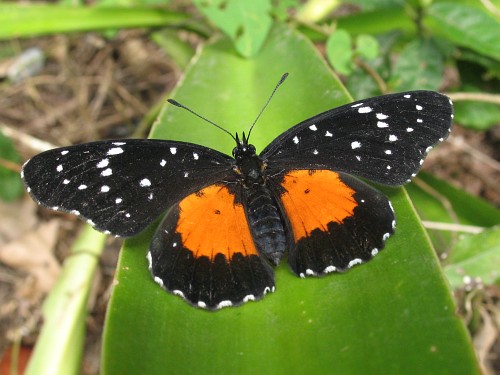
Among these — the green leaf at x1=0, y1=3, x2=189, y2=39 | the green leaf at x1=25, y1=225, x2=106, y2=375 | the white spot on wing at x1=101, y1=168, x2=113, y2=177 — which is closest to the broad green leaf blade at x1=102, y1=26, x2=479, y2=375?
the white spot on wing at x1=101, y1=168, x2=113, y2=177

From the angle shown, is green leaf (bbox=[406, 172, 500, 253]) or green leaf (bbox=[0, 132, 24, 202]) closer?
green leaf (bbox=[406, 172, 500, 253])

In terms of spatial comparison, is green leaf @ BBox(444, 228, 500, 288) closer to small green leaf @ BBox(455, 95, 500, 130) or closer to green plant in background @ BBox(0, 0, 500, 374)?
green plant in background @ BBox(0, 0, 500, 374)

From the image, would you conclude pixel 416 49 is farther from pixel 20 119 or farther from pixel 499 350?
pixel 20 119

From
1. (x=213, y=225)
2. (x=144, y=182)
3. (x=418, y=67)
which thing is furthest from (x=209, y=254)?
(x=418, y=67)

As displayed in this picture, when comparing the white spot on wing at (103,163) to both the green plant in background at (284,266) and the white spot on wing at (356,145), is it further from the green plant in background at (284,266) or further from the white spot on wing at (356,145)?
the white spot on wing at (356,145)

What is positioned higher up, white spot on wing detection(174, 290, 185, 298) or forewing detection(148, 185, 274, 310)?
forewing detection(148, 185, 274, 310)

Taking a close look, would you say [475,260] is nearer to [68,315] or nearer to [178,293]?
[178,293]

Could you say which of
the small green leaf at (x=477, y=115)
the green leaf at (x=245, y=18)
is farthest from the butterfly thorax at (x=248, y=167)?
the small green leaf at (x=477, y=115)
